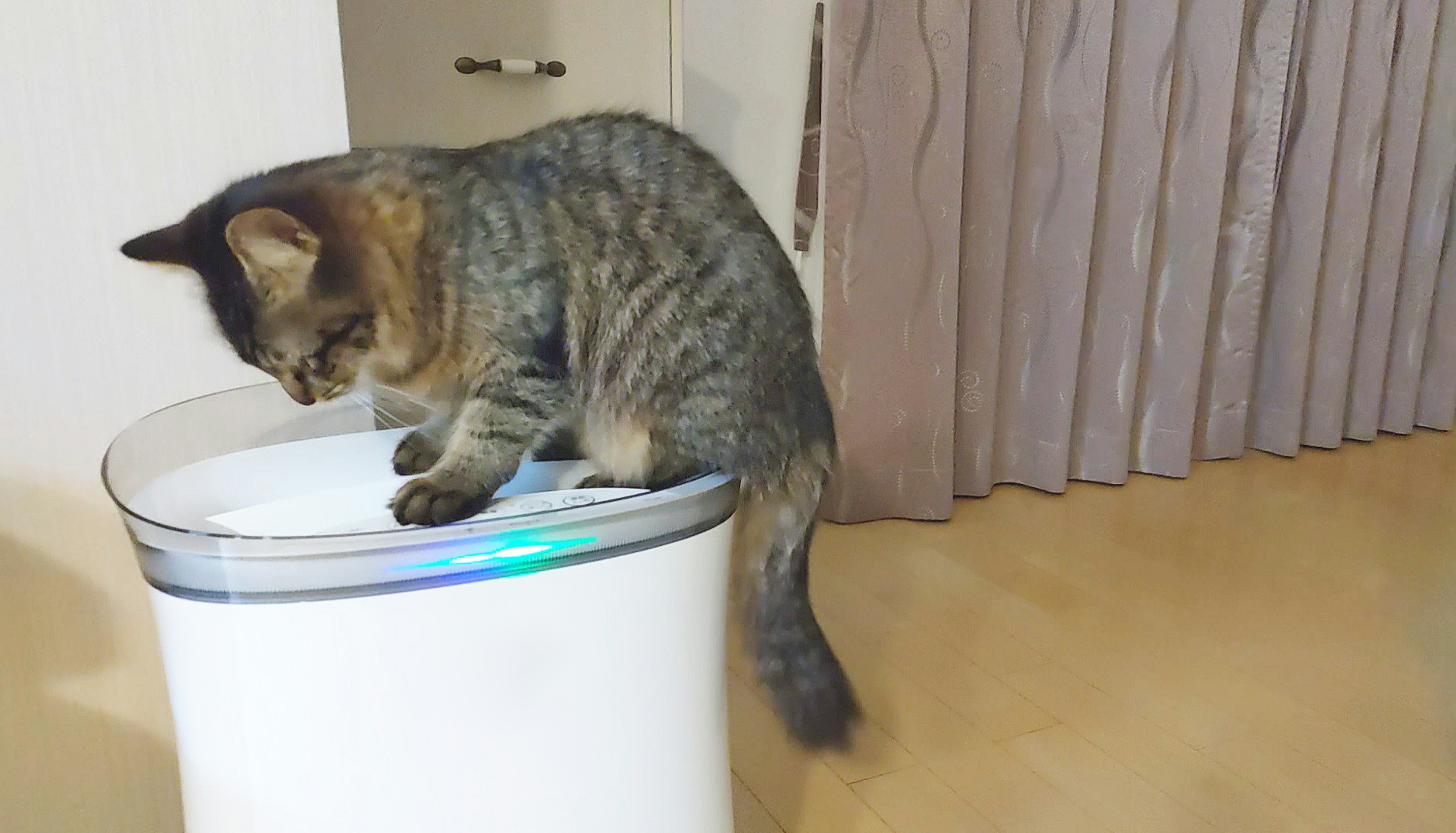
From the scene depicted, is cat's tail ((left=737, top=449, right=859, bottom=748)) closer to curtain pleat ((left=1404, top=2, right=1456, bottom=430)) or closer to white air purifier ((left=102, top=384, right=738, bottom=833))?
white air purifier ((left=102, top=384, right=738, bottom=833))

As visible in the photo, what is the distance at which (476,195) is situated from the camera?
72 cm

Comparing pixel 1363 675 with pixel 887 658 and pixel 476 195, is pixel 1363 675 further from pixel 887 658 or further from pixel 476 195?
pixel 476 195

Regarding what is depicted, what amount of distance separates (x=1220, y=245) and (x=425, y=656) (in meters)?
2.11

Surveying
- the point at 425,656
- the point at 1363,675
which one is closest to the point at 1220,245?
the point at 1363,675

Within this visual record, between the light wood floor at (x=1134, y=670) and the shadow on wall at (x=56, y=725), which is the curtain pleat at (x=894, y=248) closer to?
the light wood floor at (x=1134, y=670)

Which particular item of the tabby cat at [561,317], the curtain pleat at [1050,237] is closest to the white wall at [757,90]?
the curtain pleat at [1050,237]

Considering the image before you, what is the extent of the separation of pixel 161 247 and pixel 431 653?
0.34m

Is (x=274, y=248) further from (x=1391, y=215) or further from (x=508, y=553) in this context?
(x=1391, y=215)

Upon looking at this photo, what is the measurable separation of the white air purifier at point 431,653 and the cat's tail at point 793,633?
19 centimetres

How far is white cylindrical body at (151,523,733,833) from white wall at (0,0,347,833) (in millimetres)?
332

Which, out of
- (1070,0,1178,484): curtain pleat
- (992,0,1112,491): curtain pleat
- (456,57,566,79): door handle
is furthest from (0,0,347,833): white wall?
(1070,0,1178,484): curtain pleat

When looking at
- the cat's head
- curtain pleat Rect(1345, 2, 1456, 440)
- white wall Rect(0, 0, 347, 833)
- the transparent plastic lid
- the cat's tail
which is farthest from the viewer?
curtain pleat Rect(1345, 2, 1456, 440)

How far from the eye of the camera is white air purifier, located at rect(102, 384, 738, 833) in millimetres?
507

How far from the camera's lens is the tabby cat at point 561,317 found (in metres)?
0.65
